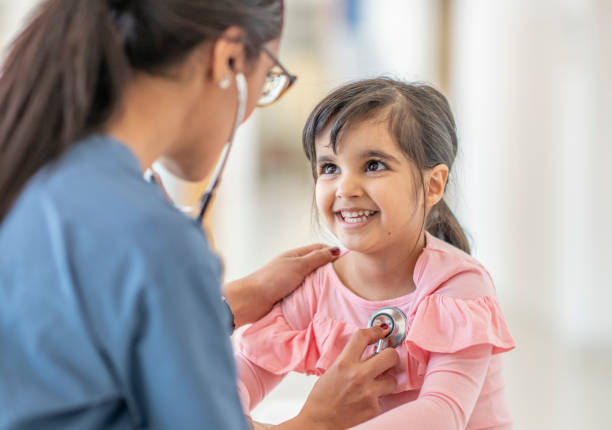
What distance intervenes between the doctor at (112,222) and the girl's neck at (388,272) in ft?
1.47

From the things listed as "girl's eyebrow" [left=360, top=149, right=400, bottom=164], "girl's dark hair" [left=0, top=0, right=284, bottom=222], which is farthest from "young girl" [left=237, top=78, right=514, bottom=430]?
"girl's dark hair" [left=0, top=0, right=284, bottom=222]

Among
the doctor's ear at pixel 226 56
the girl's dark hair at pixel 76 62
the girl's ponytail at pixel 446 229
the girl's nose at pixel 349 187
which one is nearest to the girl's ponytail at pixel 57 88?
the girl's dark hair at pixel 76 62

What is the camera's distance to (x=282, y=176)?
27.7 ft

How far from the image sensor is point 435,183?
1.21m

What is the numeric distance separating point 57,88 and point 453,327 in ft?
2.13

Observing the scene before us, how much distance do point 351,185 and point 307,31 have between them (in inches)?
260

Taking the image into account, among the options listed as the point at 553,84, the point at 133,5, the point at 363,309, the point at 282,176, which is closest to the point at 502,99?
the point at 553,84

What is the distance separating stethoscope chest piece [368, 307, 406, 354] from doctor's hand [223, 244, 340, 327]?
0.19m

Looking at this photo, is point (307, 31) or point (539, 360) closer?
point (539, 360)

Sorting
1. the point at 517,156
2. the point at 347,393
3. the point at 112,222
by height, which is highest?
the point at 112,222

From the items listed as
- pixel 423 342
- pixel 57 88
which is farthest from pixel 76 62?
pixel 423 342

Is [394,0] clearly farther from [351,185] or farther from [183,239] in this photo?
[183,239]

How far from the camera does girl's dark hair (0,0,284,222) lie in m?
0.74

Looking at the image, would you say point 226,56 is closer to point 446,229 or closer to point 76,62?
point 76,62
